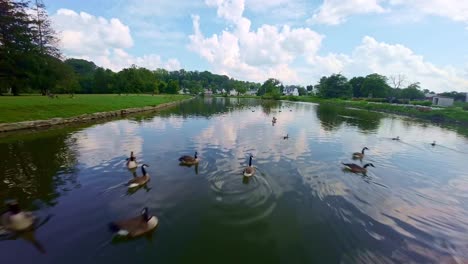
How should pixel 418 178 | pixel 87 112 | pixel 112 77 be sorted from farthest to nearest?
pixel 112 77
pixel 87 112
pixel 418 178

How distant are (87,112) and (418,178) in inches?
1538

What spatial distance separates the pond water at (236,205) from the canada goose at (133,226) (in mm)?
267

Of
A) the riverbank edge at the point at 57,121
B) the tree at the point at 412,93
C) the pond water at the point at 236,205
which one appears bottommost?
the pond water at the point at 236,205

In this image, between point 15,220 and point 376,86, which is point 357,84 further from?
point 15,220

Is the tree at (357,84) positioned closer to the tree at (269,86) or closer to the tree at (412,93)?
the tree at (412,93)

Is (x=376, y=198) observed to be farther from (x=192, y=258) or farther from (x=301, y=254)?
(x=192, y=258)

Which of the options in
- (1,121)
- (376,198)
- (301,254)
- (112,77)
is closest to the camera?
(301,254)

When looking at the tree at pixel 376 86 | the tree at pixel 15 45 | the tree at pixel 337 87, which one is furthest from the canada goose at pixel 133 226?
the tree at pixel 376 86

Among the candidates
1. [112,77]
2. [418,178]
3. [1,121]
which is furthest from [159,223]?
[112,77]

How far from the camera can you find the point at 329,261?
291 inches

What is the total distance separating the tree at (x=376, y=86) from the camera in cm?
12050

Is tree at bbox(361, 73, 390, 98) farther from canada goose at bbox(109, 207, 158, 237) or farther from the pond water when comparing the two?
canada goose at bbox(109, 207, 158, 237)

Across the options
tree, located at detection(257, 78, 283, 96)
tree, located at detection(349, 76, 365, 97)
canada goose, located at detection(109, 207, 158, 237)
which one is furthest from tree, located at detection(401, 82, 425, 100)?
canada goose, located at detection(109, 207, 158, 237)

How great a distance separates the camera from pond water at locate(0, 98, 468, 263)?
24.9ft
